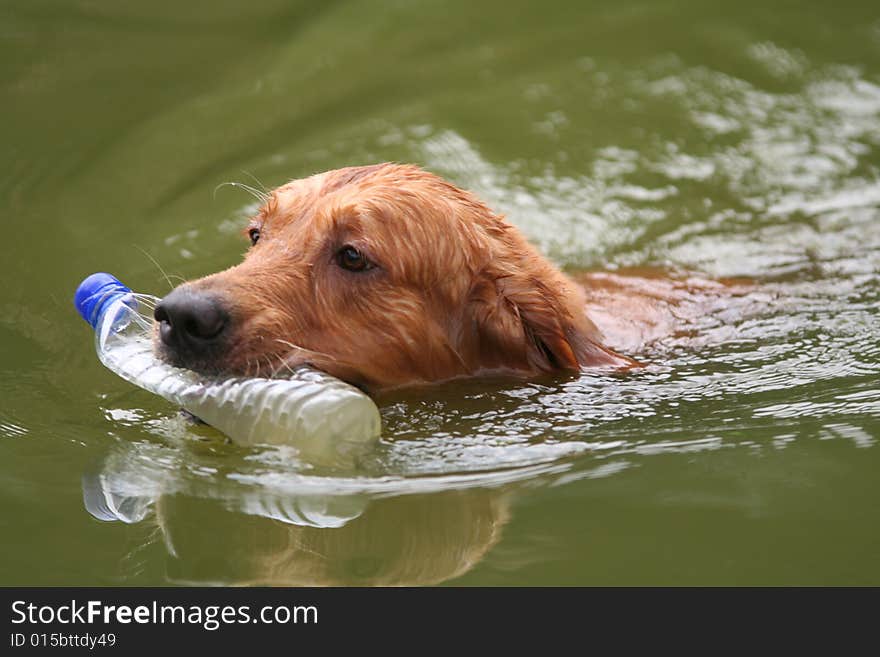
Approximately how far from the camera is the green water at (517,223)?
405 cm

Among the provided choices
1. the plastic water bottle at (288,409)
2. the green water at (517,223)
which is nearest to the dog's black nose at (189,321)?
the plastic water bottle at (288,409)

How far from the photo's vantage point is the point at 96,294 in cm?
531

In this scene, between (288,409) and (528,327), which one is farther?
(528,327)

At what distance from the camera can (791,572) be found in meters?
3.77

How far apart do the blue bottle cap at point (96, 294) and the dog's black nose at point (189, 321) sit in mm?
690

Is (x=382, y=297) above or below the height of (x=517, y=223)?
below

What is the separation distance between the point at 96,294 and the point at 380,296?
126 centimetres

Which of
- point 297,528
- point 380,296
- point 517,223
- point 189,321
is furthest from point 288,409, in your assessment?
point 517,223

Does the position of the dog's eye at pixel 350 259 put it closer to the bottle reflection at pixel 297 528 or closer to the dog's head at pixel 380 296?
the dog's head at pixel 380 296

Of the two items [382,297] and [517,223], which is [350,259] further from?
[517,223]

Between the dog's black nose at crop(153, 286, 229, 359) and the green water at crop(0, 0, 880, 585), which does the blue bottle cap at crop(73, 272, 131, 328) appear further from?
the dog's black nose at crop(153, 286, 229, 359)

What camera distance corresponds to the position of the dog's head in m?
4.77
